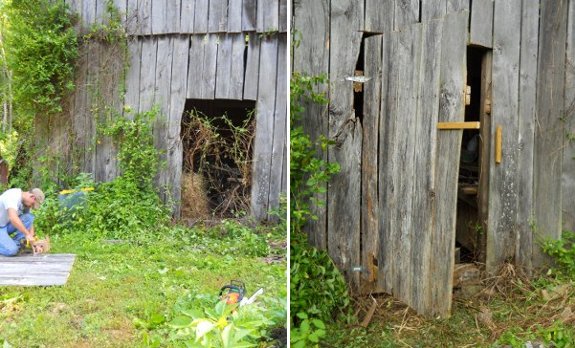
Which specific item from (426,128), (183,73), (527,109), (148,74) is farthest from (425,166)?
(148,74)

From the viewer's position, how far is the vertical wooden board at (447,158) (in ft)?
7.54

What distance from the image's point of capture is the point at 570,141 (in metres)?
2.55

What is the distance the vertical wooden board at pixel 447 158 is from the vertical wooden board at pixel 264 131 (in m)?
0.67

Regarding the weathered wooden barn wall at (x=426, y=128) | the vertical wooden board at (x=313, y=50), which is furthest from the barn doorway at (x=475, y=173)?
the vertical wooden board at (x=313, y=50)

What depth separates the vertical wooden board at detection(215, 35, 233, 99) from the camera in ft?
7.72

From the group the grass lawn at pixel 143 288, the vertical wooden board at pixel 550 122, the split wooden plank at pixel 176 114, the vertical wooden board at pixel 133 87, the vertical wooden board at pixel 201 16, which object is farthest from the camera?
the vertical wooden board at pixel 550 122

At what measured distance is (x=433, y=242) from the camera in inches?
93.1

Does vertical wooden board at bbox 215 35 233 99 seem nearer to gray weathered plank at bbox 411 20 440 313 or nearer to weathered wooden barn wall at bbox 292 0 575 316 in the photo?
weathered wooden barn wall at bbox 292 0 575 316

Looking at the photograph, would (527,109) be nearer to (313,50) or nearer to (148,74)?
(313,50)

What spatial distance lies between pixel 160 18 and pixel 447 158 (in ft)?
4.03

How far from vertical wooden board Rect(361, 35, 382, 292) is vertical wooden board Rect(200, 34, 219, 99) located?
24.0 inches

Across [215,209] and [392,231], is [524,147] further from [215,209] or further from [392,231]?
[215,209]

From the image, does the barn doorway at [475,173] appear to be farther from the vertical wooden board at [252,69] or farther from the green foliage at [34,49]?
the green foliage at [34,49]

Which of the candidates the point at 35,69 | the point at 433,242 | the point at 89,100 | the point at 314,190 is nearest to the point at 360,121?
the point at 314,190
